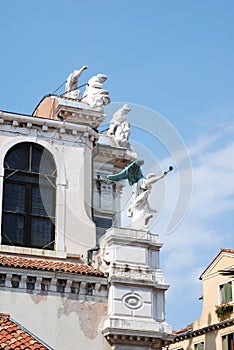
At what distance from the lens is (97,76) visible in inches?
1282

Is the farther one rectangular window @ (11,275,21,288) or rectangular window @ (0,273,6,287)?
rectangular window @ (11,275,21,288)

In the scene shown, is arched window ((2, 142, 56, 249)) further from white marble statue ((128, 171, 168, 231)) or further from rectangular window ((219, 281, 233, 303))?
rectangular window ((219, 281, 233, 303))

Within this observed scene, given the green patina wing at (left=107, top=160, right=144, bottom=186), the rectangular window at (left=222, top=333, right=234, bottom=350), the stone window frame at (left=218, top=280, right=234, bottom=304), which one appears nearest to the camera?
the green patina wing at (left=107, top=160, right=144, bottom=186)

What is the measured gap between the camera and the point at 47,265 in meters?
26.1

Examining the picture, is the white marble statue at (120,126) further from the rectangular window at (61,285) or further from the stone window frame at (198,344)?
the stone window frame at (198,344)

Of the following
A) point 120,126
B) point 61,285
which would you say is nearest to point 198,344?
point 120,126

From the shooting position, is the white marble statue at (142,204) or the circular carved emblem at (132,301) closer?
the circular carved emblem at (132,301)

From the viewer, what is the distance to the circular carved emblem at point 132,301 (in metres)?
25.9

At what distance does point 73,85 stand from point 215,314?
13.6 meters

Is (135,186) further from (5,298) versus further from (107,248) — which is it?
(5,298)

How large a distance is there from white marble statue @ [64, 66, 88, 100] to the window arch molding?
372 centimetres

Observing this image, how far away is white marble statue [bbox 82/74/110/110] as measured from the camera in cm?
3184

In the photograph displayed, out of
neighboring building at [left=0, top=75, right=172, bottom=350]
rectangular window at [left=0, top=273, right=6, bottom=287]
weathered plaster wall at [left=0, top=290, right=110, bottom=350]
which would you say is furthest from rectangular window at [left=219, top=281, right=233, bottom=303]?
rectangular window at [left=0, top=273, right=6, bottom=287]

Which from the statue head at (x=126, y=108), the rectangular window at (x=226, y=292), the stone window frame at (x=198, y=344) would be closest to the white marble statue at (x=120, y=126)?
the statue head at (x=126, y=108)
